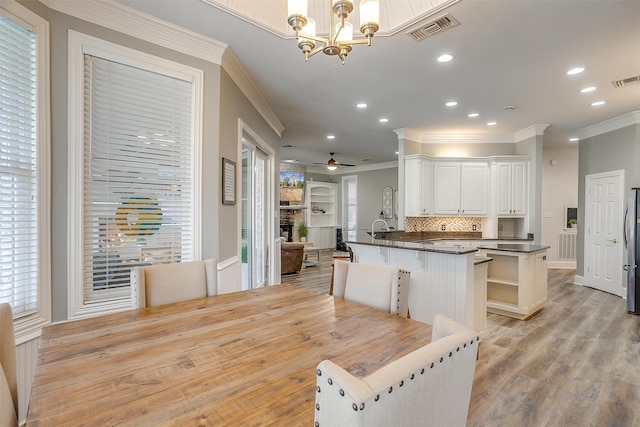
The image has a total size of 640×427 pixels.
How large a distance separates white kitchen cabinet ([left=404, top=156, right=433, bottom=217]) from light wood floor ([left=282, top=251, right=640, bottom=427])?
2254 millimetres

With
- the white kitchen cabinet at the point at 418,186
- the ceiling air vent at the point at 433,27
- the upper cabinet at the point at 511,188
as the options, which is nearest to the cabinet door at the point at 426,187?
the white kitchen cabinet at the point at 418,186

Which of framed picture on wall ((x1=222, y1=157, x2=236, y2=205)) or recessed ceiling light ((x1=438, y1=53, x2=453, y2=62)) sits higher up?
recessed ceiling light ((x1=438, y1=53, x2=453, y2=62))

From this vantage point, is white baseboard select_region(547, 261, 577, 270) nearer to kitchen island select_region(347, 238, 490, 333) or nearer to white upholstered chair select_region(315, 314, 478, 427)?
kitchen island select_region(347, 238, 490, 333)

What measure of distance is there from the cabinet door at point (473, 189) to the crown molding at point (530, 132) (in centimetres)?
79

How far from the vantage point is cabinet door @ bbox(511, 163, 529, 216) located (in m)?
5.54

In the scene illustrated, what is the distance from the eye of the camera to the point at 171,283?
1780mm

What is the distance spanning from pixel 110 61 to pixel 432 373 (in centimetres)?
274

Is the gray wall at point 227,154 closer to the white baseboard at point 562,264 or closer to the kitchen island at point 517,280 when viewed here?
the kitchen island at point 517,280

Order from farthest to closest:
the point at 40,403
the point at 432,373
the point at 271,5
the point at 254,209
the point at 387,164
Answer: the point at 387,164
the point at 254,209
the point at 271,5
the point at 40,403
the point at 432,373

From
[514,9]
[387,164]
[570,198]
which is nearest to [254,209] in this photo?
[514,9]

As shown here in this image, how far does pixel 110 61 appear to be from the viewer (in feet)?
7.26

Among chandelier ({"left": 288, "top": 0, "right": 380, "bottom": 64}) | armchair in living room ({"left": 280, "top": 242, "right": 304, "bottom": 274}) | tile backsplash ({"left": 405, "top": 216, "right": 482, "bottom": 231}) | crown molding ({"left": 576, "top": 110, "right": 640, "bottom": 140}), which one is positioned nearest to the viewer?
chandelier ({"left": 288, "top": 0, "right": 380, "bottom": 64})

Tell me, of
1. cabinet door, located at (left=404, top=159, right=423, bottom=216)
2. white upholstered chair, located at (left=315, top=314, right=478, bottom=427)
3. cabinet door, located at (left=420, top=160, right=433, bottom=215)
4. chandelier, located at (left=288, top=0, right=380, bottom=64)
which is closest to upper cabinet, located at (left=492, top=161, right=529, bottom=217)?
cabinet door, located at (left=420, top=160, right=433, bottom=215)

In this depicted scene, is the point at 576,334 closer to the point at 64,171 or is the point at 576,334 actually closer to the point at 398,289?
the point at 398,289
